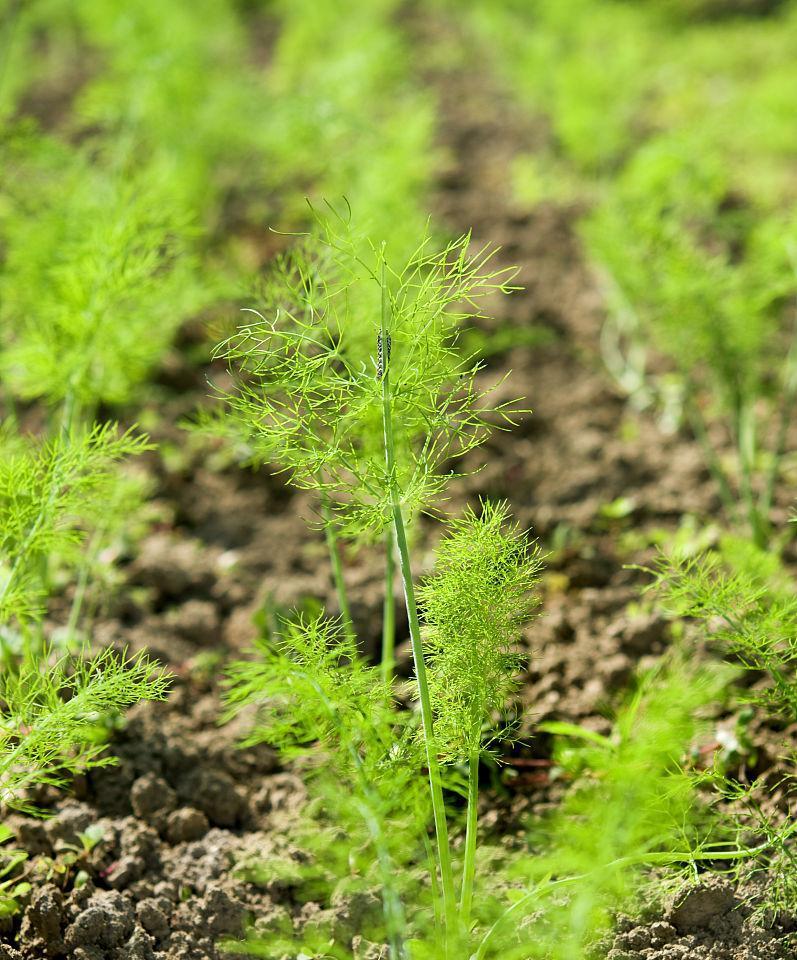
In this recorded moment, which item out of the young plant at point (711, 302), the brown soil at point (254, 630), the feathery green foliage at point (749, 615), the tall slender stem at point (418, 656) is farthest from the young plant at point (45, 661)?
the young plant at point (711, 302)

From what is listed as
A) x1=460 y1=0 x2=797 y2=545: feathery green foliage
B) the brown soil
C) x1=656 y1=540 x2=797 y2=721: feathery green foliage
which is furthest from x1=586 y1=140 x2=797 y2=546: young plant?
x1=656 y1=540 x2=797 y2=721: feathery green foliage

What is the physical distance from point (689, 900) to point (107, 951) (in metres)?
0.96

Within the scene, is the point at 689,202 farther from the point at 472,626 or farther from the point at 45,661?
the point at 45,661

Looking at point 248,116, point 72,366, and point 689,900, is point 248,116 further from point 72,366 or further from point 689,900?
point 689,900

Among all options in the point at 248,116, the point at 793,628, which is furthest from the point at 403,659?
the point at 248,116

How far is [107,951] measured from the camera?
157 centimetres

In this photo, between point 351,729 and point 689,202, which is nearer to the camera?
point 351,729

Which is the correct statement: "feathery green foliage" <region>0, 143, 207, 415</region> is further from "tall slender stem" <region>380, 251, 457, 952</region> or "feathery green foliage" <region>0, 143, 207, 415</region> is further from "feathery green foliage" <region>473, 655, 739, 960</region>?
"feathery green foliage" <region>473, 655, 739, 960</region>

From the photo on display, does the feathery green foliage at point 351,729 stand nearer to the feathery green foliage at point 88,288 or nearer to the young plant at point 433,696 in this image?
the young plant at point 433,696

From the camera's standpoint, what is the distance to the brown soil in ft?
5.29

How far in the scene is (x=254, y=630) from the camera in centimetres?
238

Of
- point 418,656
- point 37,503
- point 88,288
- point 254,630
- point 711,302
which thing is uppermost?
point 88,288

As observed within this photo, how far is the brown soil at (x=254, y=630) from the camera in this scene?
5.29 feet

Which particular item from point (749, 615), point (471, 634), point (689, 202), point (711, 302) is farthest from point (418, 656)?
point (689, 202)
